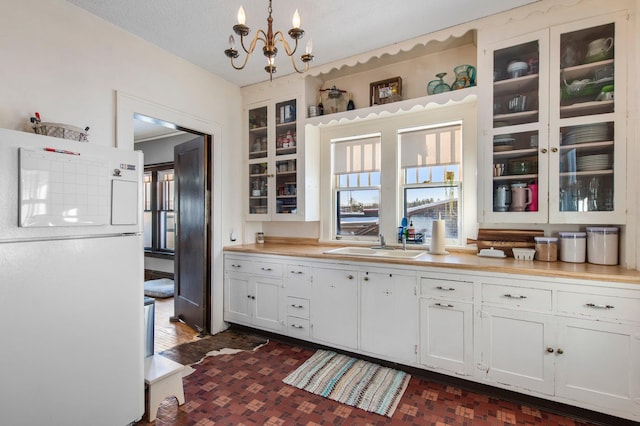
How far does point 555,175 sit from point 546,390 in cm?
145

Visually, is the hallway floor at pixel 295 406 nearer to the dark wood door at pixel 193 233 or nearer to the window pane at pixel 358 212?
the dark wood door at pixel 193 233

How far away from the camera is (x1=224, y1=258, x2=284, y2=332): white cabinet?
10.0 ft

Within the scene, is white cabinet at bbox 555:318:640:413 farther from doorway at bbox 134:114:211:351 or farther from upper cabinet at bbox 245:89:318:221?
doorway at bbox 134:114:211:351

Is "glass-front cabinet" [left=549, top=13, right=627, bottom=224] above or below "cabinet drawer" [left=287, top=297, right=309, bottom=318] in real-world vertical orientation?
above

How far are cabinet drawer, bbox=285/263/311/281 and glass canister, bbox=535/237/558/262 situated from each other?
73.2 inches

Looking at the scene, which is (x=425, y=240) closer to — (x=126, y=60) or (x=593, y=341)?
(x=593, y=341)

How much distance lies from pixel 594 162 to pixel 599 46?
80 centimetres

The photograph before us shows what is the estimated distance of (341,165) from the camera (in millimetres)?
3531

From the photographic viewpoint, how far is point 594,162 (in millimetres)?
2154

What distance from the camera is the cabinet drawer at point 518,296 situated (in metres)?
1.99

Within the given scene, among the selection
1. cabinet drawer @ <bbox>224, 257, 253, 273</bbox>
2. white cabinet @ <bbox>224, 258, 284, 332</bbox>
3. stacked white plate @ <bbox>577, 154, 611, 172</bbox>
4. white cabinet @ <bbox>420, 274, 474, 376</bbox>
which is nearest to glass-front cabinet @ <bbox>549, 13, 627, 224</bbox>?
stacked white plate @ <bbox>577, 154, 611, 172</bbox>

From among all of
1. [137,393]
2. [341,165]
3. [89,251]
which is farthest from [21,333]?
[341,165]

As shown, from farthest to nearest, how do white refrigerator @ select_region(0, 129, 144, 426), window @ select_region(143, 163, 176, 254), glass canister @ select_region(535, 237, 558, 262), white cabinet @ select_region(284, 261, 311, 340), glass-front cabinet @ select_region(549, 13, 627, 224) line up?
window @ select_region(143, 163, 176, 254) → white cabinet @ select_region(284, 261, 311, 340) → glass canister @ select_region(535, 237, 558, 262) → glass-front cabinet @ select_region(549, 13, 627, 224) → white refrigerator @ select_region(0, 129, 144, 426)

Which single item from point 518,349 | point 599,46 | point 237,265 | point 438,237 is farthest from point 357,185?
point 599,46
